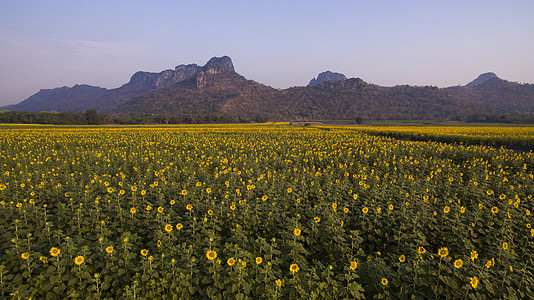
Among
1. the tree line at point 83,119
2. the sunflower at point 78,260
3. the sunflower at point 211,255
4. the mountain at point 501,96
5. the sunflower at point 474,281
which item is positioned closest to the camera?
the sunflower at point 474,281

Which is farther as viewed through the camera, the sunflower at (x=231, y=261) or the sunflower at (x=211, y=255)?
the sunflower at (x=211, y=255)

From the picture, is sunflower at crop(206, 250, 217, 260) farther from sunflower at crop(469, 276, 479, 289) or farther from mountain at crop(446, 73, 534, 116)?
mountain at crop(446, 73, 534, 116)

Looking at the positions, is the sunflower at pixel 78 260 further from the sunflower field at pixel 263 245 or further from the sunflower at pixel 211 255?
the sunflower at pixel 211 255

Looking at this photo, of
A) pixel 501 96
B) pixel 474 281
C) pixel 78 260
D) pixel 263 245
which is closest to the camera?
pixel 474 281

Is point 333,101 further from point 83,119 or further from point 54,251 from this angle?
point 54,251

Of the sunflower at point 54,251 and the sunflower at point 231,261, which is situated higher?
the sunflower at point 54,251

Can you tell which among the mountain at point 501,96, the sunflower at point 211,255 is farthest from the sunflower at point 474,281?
the mountain at point 501,96

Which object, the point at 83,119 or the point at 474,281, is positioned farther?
the point at 83,119

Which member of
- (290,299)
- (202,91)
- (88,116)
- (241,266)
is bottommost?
(290,299)

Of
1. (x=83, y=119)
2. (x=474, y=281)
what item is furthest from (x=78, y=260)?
(x=83, y=119)

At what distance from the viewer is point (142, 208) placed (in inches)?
218

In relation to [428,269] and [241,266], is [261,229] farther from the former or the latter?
[428,269]

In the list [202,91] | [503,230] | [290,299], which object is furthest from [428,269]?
[202,91]

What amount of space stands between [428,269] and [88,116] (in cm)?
8883
